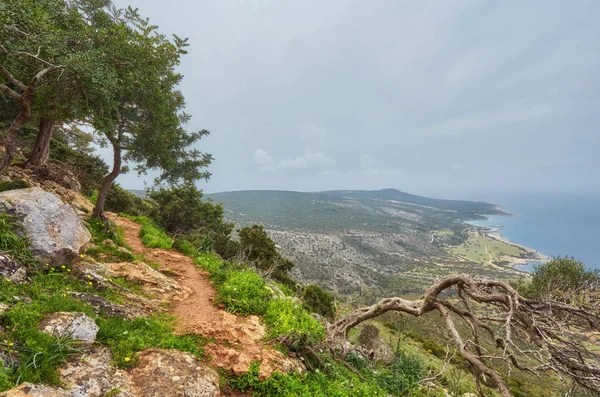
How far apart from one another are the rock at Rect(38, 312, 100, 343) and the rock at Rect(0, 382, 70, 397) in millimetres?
1092

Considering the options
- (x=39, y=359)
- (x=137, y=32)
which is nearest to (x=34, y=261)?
(x=39, y=359)

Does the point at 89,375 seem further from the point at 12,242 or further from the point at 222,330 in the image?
the point at 12,242

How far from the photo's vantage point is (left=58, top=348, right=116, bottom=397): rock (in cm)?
358

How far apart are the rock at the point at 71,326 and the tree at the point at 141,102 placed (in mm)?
7258

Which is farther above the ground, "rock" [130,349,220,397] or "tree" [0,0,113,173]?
"tree" [0,0,113,173]

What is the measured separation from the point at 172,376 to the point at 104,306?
240cm

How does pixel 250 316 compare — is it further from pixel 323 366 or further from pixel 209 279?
pixel 209 279

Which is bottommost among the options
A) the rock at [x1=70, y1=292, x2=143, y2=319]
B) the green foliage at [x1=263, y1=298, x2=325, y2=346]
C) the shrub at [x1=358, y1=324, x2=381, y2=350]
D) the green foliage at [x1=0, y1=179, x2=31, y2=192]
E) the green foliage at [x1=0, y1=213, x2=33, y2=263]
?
the shrub at [x1=358, y1=324, x2=381, y2=350]

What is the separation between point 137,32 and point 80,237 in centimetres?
735

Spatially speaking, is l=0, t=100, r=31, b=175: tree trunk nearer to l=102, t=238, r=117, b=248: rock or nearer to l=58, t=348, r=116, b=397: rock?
l=102, t=238, r=117, b=248: rock

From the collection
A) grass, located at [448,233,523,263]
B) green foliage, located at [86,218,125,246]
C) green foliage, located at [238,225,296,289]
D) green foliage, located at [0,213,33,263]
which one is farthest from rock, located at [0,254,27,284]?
grass, located at [448,233,523,263]

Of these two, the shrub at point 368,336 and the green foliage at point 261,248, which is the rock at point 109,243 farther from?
the green foliage at point 261,248

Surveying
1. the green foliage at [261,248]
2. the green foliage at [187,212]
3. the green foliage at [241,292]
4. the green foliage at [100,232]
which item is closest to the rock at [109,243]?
the green foliage at [100,232]

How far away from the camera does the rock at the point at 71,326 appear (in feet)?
13.5
